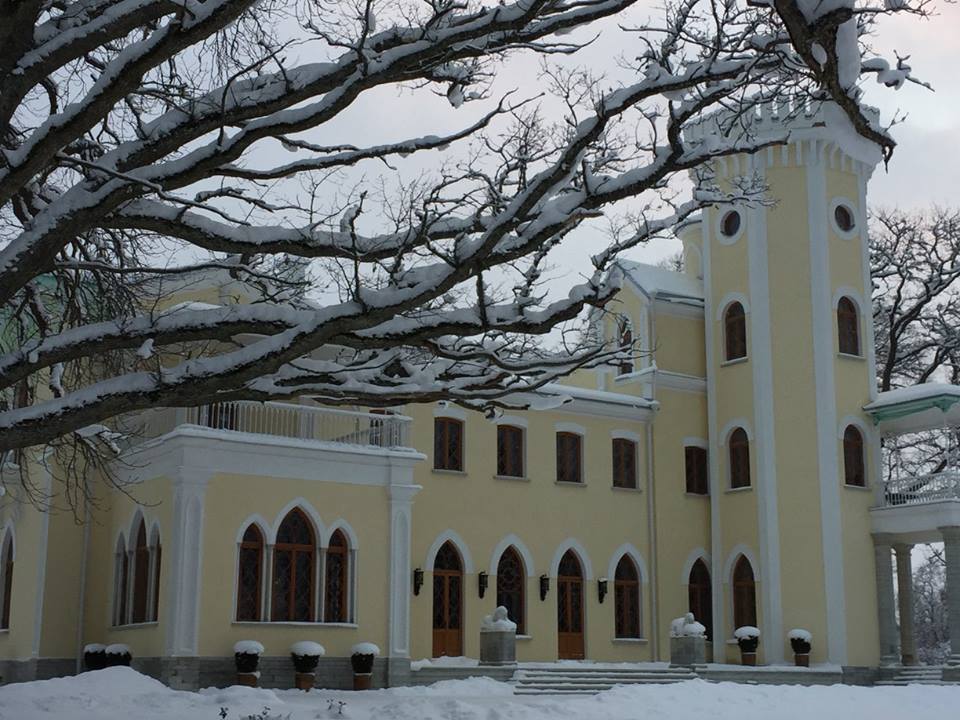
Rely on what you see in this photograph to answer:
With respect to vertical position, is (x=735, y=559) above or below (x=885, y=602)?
above

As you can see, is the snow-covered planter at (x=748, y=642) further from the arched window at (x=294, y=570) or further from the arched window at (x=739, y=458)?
the arched window at (x=294, y=570)

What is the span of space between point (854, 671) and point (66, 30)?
2131cm

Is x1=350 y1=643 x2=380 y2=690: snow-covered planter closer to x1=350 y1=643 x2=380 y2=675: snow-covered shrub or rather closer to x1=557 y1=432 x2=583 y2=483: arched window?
x1=350 y1=643 x2=380 y2=675: snow-covered shrub

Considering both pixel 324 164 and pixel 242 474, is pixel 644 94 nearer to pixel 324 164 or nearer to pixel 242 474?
pixel 324 164

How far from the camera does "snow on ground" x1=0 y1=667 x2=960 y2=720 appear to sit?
13.2m

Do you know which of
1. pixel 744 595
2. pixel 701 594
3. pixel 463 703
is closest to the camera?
pixel 463 703

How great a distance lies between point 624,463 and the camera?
27.0 meters

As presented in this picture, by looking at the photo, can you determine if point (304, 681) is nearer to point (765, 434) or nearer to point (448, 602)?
point (448, 602)

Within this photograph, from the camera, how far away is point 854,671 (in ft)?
80.5

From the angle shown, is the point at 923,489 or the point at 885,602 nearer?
the point at 885,602

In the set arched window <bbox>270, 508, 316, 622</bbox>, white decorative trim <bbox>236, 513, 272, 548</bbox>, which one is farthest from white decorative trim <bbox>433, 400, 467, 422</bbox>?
white decorative trim <bbox>236, 513, 272, 548</bbox>

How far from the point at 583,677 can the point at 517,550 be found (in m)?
3.63

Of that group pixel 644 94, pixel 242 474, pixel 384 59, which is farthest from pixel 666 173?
pixel 242 474

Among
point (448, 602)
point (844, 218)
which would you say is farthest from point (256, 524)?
point (844, 218)
